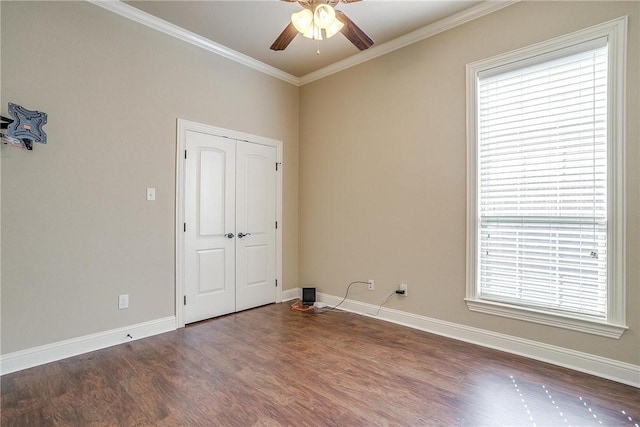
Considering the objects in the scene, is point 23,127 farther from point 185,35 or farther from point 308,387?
point 308,387

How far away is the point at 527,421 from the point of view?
1891 millimetres

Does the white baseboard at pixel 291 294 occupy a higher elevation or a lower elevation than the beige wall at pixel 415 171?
lower

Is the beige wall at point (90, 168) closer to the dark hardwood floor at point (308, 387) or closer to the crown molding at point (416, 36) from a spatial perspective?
the dark hardwood floor at point (308, 387)

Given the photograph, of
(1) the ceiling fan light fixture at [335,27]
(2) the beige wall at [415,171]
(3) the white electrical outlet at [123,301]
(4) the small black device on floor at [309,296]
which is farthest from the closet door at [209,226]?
(1) the ceiling fan light fixture at [335,27]

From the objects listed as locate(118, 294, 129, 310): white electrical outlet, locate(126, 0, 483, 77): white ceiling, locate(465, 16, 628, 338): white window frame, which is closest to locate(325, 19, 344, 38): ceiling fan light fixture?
locate(126, 0, 483, 77): white ceiling

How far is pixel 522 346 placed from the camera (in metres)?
2.74

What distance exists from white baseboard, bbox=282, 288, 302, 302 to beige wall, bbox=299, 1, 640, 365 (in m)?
0.19

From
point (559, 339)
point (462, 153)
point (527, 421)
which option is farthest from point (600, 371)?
point (462, 153)

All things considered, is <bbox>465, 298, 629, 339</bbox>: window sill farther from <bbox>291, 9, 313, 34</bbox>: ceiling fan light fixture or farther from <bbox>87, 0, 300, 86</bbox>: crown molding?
<bbox>87, 0, 300, 86</bbox>: crown molding

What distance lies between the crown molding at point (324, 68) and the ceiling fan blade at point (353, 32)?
3.96ft

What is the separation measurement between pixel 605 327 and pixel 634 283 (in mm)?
378

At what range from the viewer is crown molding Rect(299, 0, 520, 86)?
2.91m

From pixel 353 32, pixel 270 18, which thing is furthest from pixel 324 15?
pixel 270 18

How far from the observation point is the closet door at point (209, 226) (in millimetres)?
3539
